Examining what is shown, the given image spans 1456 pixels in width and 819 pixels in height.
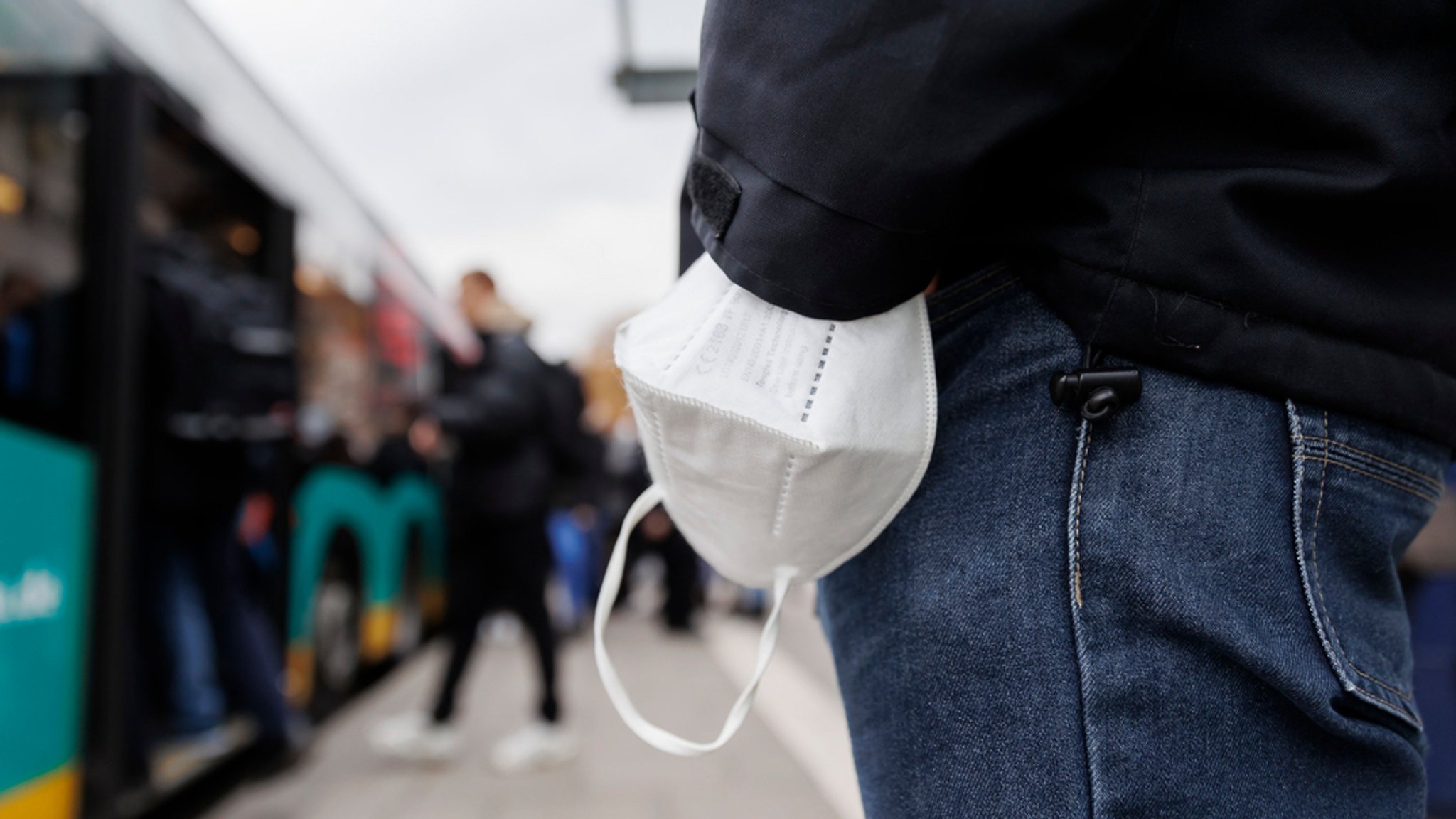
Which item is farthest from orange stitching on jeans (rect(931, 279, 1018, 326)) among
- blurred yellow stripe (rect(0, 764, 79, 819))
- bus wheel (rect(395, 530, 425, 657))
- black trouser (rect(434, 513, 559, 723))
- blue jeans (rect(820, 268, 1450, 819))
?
bus wheel (rect(395, 530, 425, 657))

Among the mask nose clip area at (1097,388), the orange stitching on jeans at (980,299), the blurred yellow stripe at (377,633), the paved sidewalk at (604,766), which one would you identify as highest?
the orange stitching on jeans at (980,299)

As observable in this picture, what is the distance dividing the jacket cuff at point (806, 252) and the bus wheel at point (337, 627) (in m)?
3.67

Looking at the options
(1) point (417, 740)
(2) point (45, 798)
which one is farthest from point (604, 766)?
(2) point (45, 798)

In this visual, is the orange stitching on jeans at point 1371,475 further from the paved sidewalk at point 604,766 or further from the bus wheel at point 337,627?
the bus wheel at point 337,627

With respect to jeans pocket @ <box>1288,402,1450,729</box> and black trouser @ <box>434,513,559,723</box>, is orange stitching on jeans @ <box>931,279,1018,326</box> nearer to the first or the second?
jeans pocket @ <box>1288,402,1450,729</box>

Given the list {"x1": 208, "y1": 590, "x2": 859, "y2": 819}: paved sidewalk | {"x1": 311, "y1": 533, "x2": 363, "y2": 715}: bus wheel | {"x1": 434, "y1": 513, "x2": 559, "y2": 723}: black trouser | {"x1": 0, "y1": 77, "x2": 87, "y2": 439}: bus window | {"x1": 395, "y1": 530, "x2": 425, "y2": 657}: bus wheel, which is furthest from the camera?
{"x1": 395, "y1": 530, "x2": 425, "y2": 657}: bus wheel

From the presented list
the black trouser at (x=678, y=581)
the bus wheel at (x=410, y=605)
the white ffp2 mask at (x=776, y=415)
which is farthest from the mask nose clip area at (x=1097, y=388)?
the black trouser at (x=678, y=581)

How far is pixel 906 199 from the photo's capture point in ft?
2.01

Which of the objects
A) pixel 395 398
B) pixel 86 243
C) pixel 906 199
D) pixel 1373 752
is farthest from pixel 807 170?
pixel 395 398

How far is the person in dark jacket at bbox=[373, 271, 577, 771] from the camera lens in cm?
354

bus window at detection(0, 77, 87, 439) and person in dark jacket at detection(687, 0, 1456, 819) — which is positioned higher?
bus window at detection(0, 77, 87, 439)

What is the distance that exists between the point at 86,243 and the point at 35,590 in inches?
36.6

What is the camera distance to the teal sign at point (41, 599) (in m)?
1.94

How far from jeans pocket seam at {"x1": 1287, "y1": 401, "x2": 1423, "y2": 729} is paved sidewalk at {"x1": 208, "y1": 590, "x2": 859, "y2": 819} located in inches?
88.0
